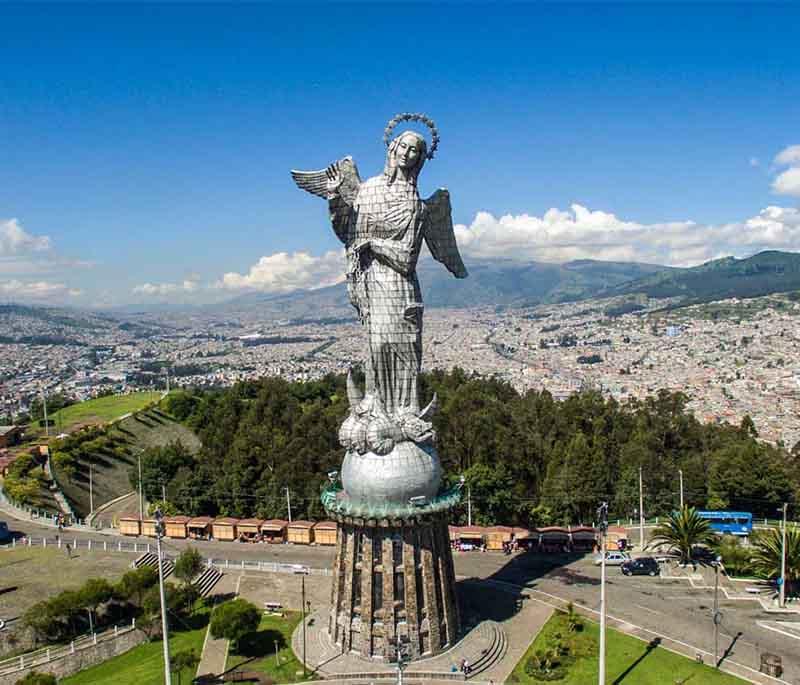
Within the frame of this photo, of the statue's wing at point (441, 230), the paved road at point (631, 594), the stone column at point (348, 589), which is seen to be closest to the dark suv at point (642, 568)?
the paved road at point (631, 594)

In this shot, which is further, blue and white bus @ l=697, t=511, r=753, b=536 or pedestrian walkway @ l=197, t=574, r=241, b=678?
blue and white bus @ l=697, t=511, r=753, b=536

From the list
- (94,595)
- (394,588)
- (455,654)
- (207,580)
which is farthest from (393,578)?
(207,580)

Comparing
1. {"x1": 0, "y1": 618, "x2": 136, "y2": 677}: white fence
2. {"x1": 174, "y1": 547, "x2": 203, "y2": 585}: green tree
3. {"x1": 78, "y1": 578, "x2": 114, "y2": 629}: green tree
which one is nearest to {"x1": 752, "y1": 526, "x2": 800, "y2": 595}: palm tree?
{"x1": 174, "y1": 547, "x2": 203, "y2": 585}: green tree

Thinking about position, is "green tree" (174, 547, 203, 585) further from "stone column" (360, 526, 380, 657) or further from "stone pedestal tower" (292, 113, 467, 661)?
"stone column" (360, 526, 380, 657)

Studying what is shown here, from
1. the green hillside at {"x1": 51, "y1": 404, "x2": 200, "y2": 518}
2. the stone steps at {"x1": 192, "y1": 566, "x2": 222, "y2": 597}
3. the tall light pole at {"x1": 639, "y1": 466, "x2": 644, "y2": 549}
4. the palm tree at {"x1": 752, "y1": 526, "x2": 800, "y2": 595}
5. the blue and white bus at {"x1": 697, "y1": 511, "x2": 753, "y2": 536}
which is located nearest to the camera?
the palm tree at {"x1": 752, "y1": 526, "x2": 800, "y2": 595}

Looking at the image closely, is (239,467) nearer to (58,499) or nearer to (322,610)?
(58,499)

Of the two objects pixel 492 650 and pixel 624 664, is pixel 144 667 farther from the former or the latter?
pixel 624 664
